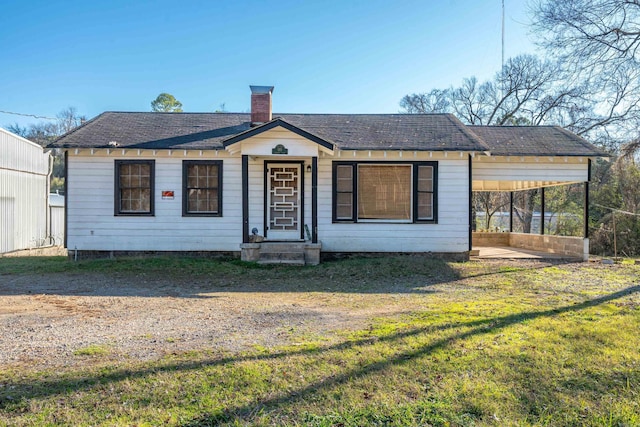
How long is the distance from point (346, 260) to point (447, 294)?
3.93 meters

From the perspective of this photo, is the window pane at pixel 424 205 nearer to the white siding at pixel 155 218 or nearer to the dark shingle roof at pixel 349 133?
the dark shingle roof at pixel 349 133

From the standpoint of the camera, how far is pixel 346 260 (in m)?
11.4

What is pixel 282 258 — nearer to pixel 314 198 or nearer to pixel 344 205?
pixel 314 198

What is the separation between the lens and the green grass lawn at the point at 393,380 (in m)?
3.14

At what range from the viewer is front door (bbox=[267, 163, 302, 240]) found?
12.0 m

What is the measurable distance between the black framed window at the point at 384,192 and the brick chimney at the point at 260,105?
2842 mm

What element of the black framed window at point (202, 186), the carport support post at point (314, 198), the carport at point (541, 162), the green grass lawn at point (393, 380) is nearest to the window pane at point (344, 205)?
the carport support post at point (314, 198)

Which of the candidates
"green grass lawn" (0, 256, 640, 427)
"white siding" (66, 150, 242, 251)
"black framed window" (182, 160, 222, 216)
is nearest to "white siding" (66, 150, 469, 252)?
"white siding" (66, 150, 242, 251)

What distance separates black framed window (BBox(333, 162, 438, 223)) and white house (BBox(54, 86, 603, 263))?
0.09 feet

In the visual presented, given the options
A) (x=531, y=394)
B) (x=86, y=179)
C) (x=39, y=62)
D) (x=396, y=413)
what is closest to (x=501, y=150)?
(x=531, y=394)

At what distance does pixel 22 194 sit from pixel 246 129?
968 cm

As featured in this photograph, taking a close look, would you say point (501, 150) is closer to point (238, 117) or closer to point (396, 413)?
point (238, 117)

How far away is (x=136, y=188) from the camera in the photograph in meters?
11.7

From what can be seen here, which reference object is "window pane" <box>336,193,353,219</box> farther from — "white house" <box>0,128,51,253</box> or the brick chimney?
"white house" <box>0,128,51,253</box>
